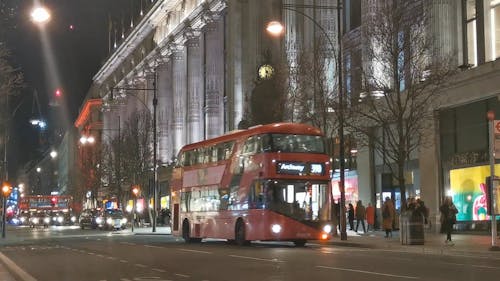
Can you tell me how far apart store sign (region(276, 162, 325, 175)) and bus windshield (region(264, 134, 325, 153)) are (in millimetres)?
532

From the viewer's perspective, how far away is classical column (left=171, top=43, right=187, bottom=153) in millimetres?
82500

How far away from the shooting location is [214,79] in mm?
73438

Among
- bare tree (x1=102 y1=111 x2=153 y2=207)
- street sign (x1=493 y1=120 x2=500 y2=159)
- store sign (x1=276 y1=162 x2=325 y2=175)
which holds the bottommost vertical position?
store sign (x1=276 y1=162 x2=325 y2=175)

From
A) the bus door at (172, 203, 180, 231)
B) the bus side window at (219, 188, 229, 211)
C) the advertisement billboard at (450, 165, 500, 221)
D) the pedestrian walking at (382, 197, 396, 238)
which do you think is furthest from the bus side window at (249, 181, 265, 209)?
the advertisement billboard at (450, 165, 500, 221)

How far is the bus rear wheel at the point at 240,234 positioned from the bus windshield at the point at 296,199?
1866 mm

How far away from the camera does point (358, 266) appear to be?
61.7 ft

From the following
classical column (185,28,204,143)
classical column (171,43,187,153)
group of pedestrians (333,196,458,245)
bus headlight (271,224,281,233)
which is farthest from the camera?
classical column (171,43,187,153)

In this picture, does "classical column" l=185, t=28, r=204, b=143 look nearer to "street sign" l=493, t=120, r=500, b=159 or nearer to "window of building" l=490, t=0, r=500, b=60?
"window of building" l=490, t=0, r=500, b=60

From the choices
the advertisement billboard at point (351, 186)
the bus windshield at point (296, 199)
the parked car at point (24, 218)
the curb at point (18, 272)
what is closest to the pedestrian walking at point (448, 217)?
the bus windshield at point (296, 199)

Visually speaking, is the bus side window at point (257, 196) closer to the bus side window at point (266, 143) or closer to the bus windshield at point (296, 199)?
the bus windshield at point (296, 199)

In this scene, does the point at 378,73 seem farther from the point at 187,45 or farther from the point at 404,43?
the point at 187,45

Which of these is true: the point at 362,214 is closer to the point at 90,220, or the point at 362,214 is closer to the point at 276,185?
the point at 276,185

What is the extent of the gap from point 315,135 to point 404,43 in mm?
5058

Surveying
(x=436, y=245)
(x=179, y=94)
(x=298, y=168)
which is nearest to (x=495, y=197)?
(x=436, y=245)
